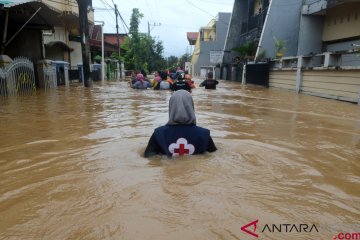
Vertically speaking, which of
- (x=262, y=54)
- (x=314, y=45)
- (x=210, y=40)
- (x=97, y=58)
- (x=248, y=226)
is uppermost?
(x=210, y=40)

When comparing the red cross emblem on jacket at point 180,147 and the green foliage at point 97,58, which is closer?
the red cross emblem on jacket at point 180,147

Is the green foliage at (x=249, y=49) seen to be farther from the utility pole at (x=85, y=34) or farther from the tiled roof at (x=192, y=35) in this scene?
the tiled roof at (x=192, y=35)

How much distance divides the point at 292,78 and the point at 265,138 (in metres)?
12.9

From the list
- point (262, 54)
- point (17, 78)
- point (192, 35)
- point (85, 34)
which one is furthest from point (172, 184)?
point (192, 35)

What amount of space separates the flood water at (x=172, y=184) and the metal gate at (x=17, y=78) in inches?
296

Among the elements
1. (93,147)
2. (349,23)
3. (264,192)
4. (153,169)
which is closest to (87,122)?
(93,147)

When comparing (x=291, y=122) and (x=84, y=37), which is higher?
(x=84, y=37)

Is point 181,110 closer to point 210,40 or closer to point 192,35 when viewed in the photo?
point 210,40

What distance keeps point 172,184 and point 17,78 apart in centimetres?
1305

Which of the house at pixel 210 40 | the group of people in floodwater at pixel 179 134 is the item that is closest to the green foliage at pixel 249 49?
the house at pixel 210 40

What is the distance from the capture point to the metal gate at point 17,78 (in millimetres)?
13250

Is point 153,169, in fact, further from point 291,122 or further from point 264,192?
point 291,122

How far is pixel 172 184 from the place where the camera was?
365 cm

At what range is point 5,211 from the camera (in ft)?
9.76
